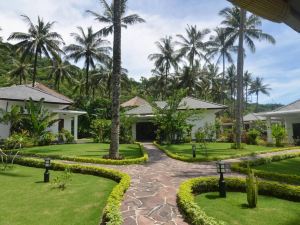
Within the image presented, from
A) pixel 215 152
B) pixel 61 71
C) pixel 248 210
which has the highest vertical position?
pixel 61 71

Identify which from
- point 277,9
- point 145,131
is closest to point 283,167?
point 277,9

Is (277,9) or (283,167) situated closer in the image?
(277,9)

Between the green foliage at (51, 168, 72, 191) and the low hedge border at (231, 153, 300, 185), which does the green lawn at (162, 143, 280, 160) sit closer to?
the low hedge border at (231, 153, 300, 185)

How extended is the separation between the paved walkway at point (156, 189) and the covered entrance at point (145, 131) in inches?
722

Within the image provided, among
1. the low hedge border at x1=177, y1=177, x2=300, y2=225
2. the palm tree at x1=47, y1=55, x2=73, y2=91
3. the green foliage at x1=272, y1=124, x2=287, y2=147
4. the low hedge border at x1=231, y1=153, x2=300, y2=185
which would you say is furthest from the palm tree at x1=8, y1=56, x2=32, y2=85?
the low hedge border at x1=177, y1=177, x2=300, y2=225

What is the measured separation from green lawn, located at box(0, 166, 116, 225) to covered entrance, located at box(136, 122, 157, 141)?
2273 cm

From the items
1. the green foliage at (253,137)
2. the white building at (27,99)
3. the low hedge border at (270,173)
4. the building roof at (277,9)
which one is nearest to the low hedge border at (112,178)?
the low hedge border at (270,173)

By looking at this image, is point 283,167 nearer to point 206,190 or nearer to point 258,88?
point 206,190

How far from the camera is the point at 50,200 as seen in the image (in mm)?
9242

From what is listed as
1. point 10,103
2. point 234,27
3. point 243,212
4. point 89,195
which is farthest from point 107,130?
point 243,212

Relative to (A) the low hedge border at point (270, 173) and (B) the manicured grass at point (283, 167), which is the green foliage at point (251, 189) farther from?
(B) the manicured grass at point (283, 167)

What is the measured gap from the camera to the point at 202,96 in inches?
2272

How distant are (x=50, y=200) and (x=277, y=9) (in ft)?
29.7

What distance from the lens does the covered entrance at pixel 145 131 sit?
1404 inches
